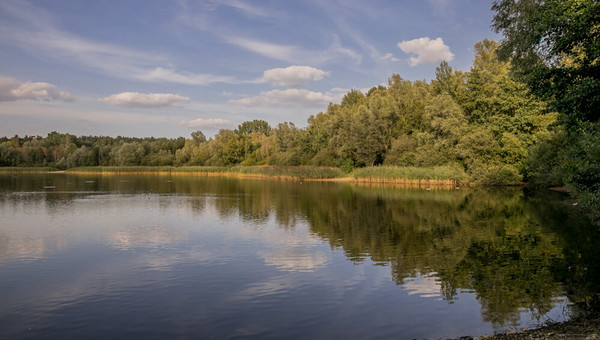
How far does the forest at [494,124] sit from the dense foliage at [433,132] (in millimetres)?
191

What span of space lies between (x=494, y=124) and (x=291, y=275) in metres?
52.0

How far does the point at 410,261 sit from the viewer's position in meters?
15.7

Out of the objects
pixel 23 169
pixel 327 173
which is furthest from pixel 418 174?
pixel 23 169

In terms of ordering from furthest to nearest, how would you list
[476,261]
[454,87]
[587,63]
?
[454,87] → [476,261] → [587,63]

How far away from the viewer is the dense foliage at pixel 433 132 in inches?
2143

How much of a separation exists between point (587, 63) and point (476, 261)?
809 centimetres

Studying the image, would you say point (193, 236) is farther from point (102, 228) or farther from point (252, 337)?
point (252, 337)

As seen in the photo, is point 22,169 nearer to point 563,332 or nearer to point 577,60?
point 577,60

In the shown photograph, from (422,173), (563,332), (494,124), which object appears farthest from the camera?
(422,173)

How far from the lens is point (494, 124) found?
56.5 m

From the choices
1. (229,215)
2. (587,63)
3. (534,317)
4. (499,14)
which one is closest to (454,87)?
(499,14)

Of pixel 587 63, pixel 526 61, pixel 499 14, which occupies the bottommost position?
pixel 587 63

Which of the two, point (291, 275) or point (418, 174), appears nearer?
point (291, 275)

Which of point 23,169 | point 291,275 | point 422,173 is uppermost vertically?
point 23,169
